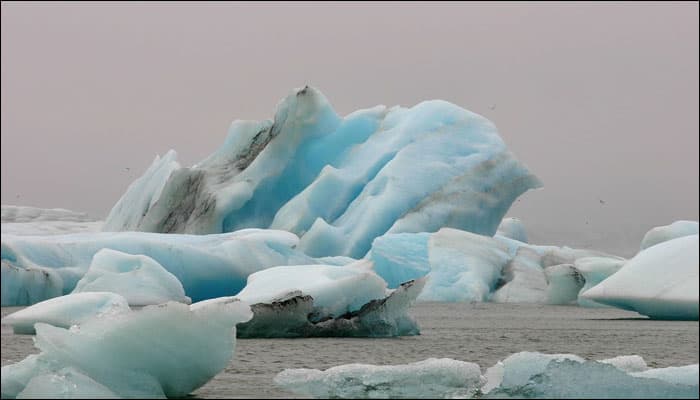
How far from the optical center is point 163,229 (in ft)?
77.4

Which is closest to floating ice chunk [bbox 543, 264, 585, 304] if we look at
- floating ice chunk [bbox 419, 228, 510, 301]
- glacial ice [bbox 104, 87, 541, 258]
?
floating ice chunk [bbox 419, 228, 510, 301]

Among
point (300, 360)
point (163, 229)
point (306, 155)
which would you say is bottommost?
point (300, 360)

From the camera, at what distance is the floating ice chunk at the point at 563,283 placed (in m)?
20.5

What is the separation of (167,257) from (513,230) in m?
18.7

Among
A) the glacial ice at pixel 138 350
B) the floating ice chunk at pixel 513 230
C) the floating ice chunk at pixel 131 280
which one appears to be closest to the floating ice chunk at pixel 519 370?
the glacial ice at pixel 138 350

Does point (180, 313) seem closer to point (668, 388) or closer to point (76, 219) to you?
point (668, 388)

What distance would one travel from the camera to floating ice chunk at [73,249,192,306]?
46.3 ft

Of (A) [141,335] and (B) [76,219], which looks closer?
→ (A) [141,335]

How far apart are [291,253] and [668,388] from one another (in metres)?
13.9

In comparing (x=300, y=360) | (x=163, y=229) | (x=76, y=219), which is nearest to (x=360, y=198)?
(x=163, y=229)

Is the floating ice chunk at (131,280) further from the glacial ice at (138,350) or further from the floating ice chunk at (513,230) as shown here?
the floating ice chunk at (513,230)

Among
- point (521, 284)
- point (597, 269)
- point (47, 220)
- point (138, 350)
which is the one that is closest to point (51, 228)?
point (47, 220)

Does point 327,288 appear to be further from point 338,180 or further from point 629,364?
point 338,180

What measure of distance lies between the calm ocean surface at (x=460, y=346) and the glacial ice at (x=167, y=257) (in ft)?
3.29
